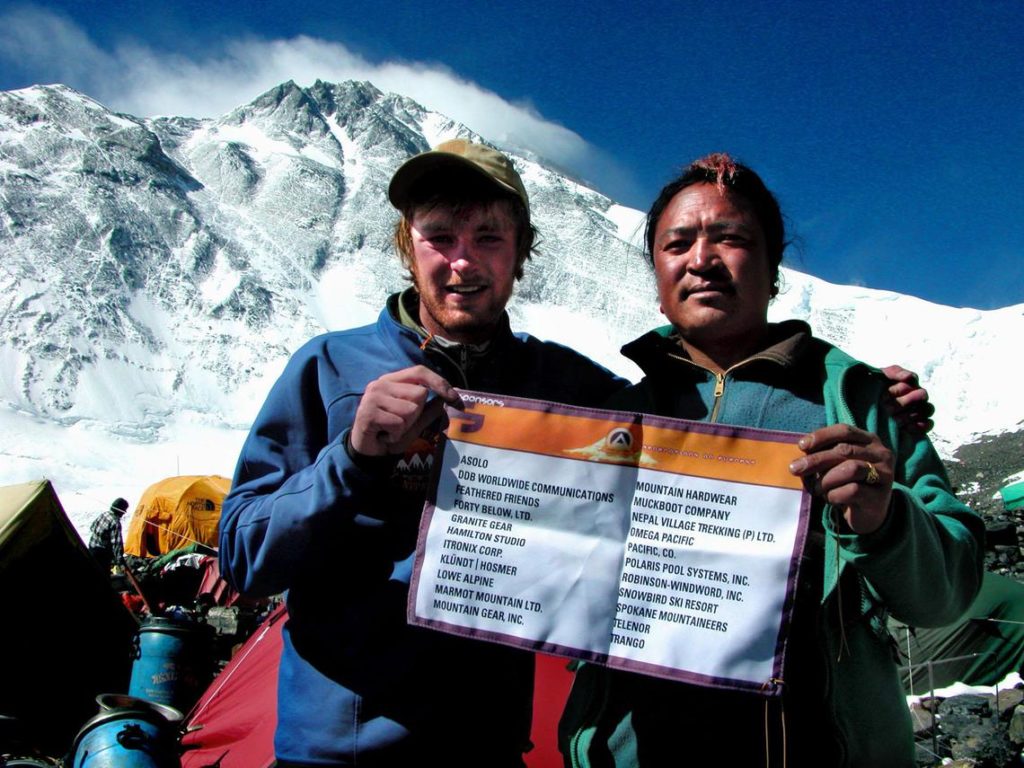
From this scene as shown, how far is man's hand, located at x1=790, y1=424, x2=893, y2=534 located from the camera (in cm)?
170

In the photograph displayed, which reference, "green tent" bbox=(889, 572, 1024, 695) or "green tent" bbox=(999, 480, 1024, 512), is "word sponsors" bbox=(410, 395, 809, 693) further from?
"green tent" bbox=(999, 480, 1024, 512)

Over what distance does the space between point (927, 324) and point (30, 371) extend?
97.0 meters

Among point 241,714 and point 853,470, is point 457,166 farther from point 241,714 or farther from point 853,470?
point 241,714

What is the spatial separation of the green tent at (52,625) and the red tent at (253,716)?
2260mm

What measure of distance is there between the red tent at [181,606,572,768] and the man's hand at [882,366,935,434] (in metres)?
2.44

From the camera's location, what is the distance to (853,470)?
66.7 inches

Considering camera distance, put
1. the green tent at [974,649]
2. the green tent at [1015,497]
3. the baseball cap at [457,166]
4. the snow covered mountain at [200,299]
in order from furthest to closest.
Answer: the snow covered mountain at [200,299] < the green tent at [1015,497] < the green tent at [974,649] < the baseball cap at [457,166]

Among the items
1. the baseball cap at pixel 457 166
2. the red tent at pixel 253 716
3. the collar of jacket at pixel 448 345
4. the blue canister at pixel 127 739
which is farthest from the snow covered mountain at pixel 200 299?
the baseball cap at pixel 457 166

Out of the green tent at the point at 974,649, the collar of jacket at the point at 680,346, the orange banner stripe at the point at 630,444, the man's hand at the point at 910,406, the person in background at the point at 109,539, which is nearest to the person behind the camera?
the orange banner stripe at the point at 630,444

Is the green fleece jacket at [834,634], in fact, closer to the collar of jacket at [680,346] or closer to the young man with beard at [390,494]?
the collar of jacket at [680,346]

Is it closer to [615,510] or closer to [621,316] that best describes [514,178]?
[615,510]

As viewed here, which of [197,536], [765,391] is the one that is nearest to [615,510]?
[765,391]

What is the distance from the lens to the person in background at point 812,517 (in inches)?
70.2

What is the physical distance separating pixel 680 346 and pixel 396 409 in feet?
3.11
